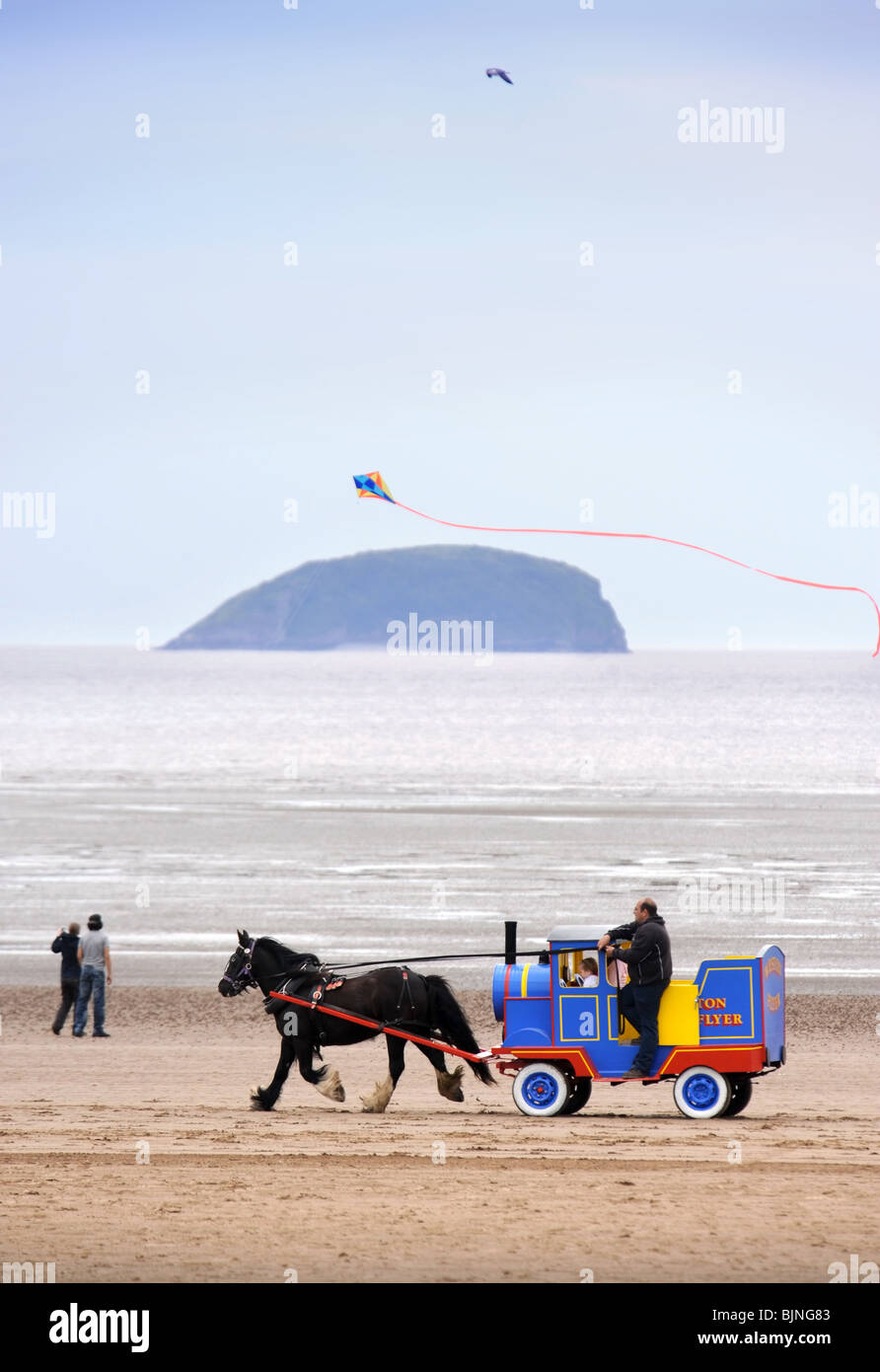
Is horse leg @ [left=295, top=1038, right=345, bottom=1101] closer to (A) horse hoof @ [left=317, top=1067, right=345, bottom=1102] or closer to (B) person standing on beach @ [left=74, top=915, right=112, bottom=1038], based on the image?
(A) horse hoof @ [left=317, top=1067, right=345, bottom=1102]

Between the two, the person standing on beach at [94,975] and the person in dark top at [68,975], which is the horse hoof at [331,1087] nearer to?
the person standing on beach at [94,975]

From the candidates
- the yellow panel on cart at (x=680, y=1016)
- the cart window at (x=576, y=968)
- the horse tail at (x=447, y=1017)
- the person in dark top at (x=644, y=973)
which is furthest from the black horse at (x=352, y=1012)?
the yellow panel on cart at (x=680, y=1016)

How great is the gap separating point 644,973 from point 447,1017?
2.13 metres

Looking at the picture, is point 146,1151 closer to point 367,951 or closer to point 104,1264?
point 104,1264

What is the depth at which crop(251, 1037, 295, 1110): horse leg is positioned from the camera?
48.2ft

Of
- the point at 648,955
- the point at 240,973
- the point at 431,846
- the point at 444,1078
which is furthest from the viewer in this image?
the point at 431,846

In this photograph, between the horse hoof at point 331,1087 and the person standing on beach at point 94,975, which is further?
the person standing on beach at point 94,975

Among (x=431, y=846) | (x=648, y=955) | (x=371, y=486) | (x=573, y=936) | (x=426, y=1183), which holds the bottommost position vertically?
(x=426, y=1183)

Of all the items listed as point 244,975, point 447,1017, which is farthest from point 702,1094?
point 244,975

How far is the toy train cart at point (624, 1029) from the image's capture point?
13531 mm

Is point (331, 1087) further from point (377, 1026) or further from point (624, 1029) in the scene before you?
point (624, 1029)

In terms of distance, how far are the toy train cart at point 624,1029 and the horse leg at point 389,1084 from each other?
3.47ft

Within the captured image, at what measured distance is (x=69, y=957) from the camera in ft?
68.4

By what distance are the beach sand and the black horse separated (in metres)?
0.32
